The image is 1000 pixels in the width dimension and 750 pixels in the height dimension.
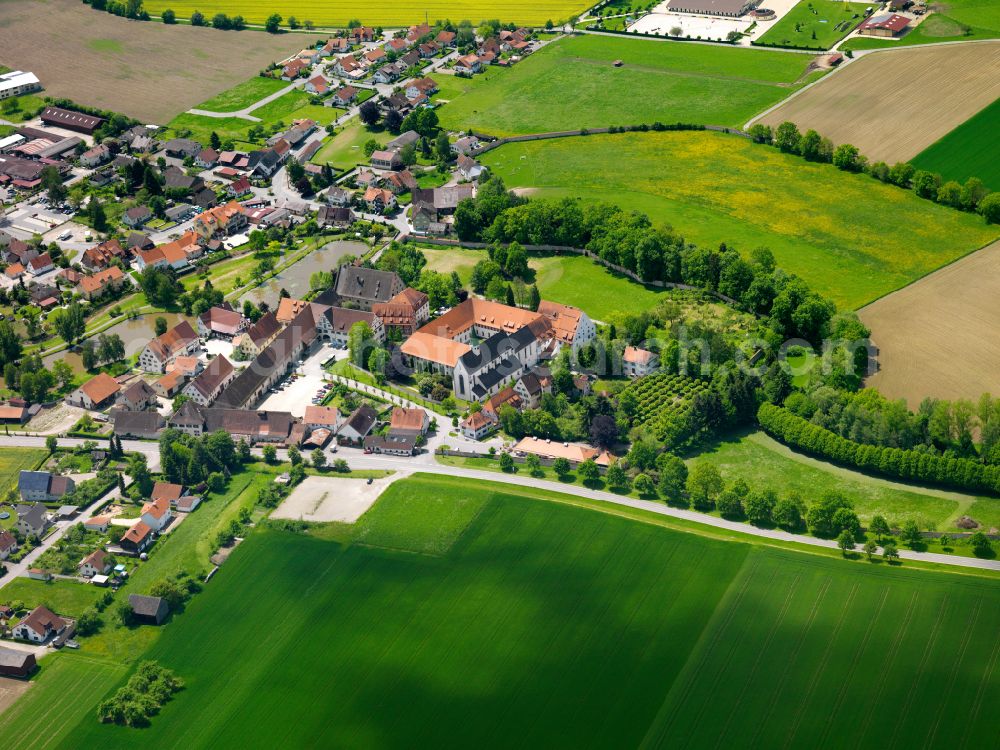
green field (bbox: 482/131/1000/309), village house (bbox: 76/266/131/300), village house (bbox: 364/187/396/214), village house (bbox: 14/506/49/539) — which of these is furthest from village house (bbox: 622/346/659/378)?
village house (bbox: 76/266/131/300)

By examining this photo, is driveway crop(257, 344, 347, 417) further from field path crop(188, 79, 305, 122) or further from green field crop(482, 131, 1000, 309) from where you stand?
field path crop(188, 79, 305, 122)

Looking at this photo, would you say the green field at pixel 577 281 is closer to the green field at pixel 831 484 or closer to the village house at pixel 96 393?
the green field at pixel 831 484

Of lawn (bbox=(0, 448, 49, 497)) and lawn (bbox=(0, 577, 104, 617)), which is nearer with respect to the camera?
lawn (bbox=(0, 577, 104, 617))

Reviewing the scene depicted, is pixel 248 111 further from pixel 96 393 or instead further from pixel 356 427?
pixel 356 427

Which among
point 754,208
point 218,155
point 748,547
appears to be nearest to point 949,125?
point 754,208

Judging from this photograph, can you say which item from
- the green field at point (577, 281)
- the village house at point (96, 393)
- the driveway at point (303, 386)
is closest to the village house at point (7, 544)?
the village house at point (96, 393)

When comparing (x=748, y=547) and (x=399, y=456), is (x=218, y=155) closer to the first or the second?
(x=399, y=456)
